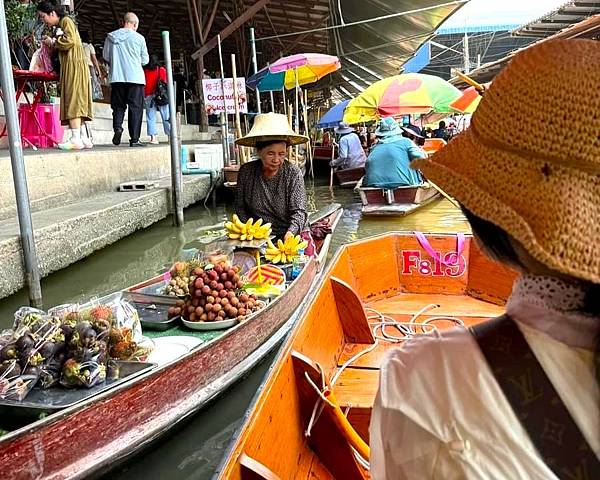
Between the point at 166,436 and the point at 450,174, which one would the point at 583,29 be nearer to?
the point at 166,436

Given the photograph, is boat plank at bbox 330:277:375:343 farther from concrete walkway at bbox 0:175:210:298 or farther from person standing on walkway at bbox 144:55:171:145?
person standing on walkway at bbox 144:55:171:145

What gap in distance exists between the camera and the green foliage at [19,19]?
5.89 meters

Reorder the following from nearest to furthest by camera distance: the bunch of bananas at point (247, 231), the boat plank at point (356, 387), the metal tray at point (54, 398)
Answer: the metal tray at point (54, 398) → the boat plank at point (356, 387) → the bunch of bananas at point (247, 231)

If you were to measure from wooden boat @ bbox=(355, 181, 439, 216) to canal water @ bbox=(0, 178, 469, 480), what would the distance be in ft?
0.61

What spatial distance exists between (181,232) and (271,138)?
143 inches

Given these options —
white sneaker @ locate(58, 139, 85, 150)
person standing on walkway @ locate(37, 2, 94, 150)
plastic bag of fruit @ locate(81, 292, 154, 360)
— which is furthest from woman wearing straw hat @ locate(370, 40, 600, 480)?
white sneaker @ locate(58, 139, 85, 150)

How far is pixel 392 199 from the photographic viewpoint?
8.38 meters

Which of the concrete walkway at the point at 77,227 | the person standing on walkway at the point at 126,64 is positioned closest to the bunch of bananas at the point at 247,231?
the concrete walkway at the point at 77,227

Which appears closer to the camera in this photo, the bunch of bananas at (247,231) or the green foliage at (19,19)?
the bunch of bananas at (247,231)

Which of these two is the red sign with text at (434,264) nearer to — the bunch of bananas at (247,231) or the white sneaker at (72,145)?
the bunch of bananas at (247,231)

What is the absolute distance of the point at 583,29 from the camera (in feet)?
21.6

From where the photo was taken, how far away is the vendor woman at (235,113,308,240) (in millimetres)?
4094

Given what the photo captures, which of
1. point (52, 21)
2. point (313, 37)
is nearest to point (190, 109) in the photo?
point (313, 37)

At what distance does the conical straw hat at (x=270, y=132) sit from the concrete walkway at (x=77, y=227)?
5.49ft
